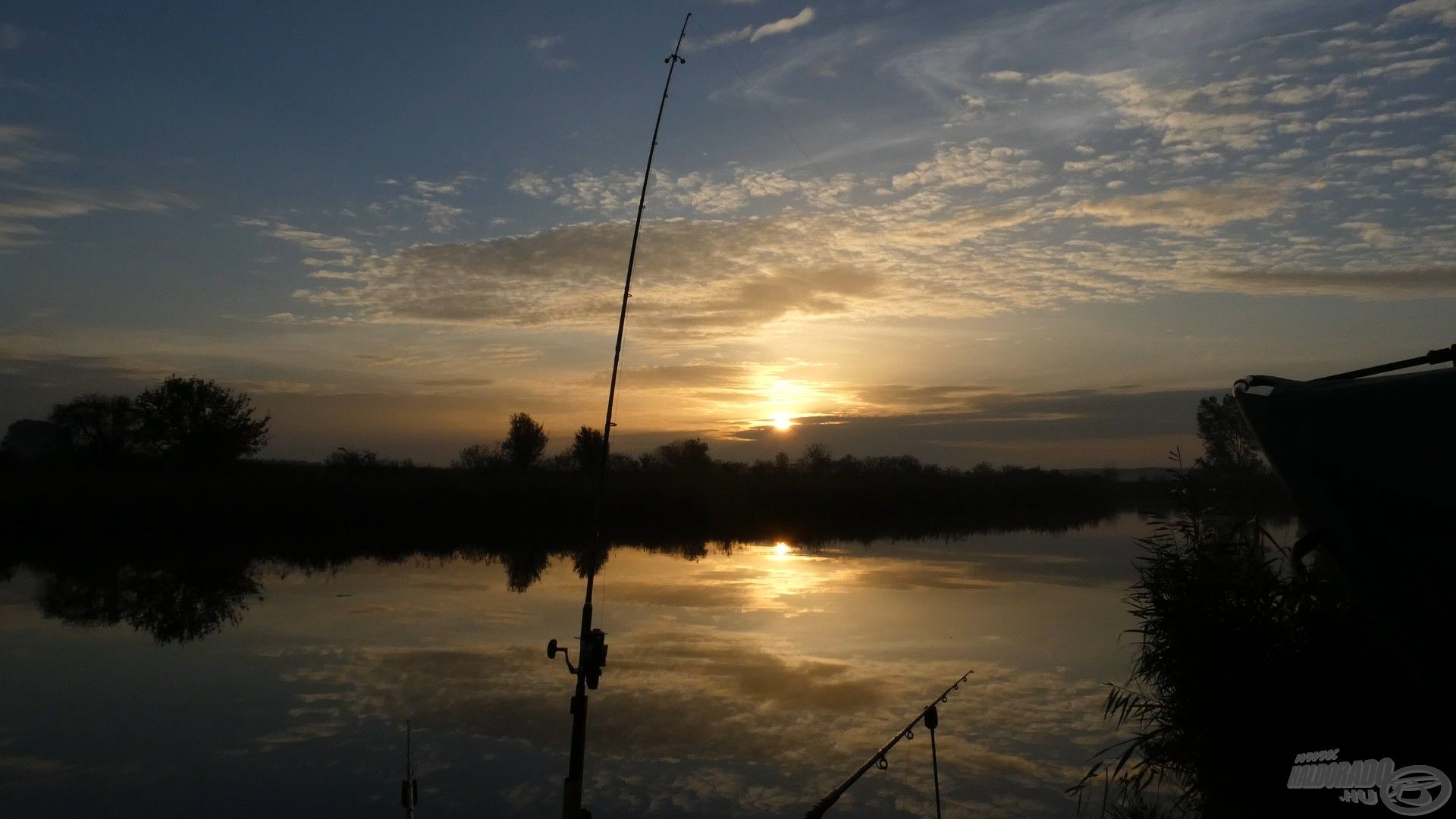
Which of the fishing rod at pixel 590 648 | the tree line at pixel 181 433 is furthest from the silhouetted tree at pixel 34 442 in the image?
the fishing rod at pixel 590 648

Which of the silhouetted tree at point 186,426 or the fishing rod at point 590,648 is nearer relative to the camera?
the fishing rod at point 590,648

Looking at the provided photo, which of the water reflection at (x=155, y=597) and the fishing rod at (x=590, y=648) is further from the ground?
the fishing rod at (x=590, y=648)

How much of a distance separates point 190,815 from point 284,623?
9.01 meters

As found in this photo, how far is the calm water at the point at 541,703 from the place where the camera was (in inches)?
343

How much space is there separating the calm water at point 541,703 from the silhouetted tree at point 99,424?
27.4 m

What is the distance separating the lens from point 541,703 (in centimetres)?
1155

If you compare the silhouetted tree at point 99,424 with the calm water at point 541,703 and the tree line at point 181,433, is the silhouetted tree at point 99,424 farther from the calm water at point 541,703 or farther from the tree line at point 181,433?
the calm water at point 541,703

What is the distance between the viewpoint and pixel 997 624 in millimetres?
17781

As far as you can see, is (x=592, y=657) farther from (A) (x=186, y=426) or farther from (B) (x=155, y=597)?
(A) (x=186, y=426)

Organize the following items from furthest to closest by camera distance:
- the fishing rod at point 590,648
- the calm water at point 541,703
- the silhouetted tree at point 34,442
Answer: the silhouetted tree at point 34,442
the calm water at point 541,703
the fishing rod at point 590,648

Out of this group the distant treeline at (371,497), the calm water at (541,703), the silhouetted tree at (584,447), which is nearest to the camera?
the calm water at (541,703)

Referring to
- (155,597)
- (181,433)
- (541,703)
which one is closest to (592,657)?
(541,703)

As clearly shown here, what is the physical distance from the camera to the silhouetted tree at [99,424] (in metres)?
45.2

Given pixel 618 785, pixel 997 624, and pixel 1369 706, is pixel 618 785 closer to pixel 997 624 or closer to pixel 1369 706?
pixel 1369 706
